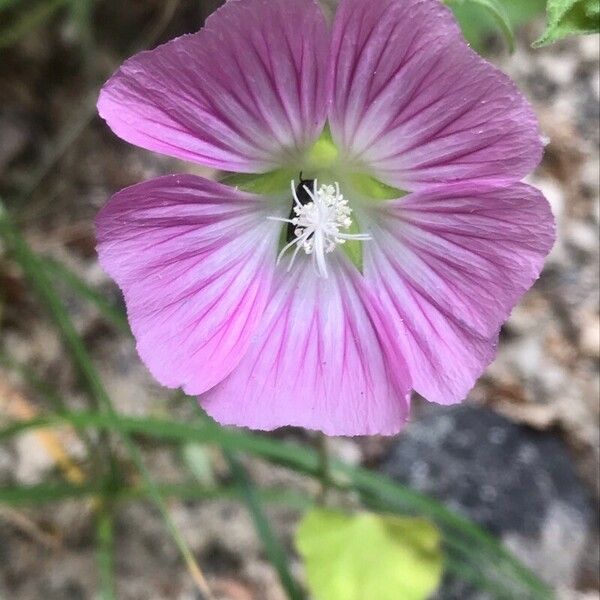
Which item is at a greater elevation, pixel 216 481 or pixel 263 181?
pixel 263 181

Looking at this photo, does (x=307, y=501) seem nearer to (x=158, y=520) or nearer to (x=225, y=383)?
(x=158, y=520)

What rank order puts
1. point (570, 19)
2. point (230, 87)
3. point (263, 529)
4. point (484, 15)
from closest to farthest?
point (570, 19) → point (230, 87) → point (263, 529) → point (484, 15)

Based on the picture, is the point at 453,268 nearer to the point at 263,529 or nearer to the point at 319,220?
the point at 319,220

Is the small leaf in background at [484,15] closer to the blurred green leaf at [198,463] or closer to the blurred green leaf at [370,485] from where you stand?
the blurred green leaf at [370,485]

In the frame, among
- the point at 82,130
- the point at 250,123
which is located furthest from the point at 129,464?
the point at 250,123

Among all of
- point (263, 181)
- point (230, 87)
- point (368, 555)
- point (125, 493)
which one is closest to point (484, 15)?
point (263, 181)

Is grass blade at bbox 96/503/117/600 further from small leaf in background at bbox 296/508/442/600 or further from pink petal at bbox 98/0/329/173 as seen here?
pink petal at bbox 98/0/329/173

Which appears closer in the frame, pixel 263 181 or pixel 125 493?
pixel 263 181

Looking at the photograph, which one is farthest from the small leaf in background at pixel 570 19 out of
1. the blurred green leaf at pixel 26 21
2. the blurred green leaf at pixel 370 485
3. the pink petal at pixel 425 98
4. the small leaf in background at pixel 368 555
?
the blurred green leaf at pixel 26 21
